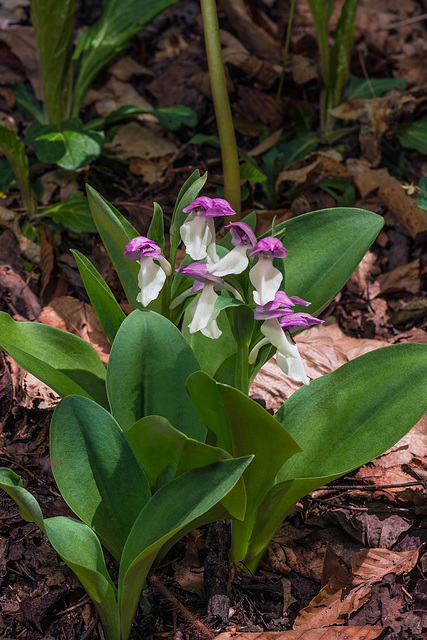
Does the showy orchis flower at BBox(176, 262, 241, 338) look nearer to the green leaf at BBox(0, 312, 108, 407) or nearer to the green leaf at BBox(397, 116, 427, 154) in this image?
the green leaf at BBox(0, 312, 108, 407)

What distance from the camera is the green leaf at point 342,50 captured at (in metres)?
2.79

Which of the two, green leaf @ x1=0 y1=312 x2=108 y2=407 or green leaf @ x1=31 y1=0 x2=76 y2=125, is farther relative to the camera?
green leaf @ x1=31 y1=0 x2=76 y2=125

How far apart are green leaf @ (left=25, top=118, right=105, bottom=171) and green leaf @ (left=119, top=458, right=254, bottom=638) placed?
5.26ft

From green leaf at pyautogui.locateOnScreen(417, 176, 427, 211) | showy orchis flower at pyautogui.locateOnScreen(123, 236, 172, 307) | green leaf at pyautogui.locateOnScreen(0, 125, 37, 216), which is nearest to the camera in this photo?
showy orchis flower at pyautogui.locateOnScreen(123, 236, 172, 307)

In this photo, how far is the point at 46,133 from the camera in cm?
249

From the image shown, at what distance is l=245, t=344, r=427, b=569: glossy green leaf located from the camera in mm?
1245

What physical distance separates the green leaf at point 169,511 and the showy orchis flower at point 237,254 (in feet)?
1.14

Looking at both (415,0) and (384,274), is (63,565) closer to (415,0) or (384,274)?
(384,274)

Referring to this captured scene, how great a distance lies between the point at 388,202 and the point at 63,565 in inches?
81.1

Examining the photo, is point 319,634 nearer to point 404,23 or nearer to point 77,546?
point 77,546

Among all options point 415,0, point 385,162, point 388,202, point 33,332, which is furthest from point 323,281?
point 415,0

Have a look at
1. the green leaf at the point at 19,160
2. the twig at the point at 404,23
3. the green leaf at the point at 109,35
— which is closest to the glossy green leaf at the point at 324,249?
the green leaf at the point at 19,160

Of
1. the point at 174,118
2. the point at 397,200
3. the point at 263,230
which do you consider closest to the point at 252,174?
the point at 263,230

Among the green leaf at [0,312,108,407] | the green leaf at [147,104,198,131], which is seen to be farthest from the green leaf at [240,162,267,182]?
the green leaf at [0,312,108,407]
